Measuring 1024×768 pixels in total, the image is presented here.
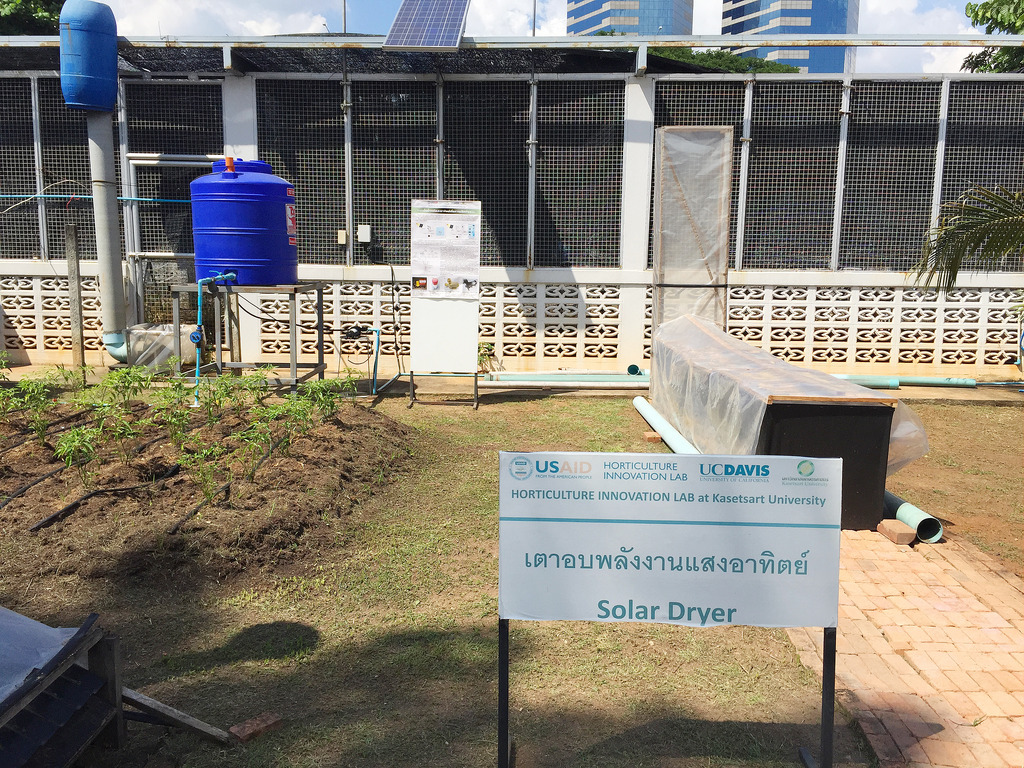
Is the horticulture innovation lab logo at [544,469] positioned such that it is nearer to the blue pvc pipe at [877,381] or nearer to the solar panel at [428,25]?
the solar panel at [428,25]

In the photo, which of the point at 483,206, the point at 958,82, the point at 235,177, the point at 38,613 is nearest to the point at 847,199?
the point at 958,82

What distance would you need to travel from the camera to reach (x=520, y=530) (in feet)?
9.37

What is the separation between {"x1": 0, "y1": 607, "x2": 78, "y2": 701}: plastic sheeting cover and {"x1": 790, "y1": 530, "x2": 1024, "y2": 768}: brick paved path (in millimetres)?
3041

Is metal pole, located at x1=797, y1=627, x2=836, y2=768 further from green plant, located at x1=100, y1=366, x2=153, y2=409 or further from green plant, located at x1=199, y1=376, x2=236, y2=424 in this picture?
green plant, located at x1=100, y1=366, x2=153, y2=409

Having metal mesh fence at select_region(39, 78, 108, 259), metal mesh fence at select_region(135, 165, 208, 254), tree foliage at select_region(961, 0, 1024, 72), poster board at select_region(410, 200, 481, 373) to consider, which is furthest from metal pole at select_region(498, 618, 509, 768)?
tree foliage at select_region(961, 0, 1024, 72)

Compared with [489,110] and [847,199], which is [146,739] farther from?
[847,199]

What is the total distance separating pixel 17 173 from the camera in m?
11.7

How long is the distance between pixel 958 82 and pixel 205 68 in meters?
10.3

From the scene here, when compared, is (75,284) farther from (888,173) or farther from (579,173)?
(888,173)

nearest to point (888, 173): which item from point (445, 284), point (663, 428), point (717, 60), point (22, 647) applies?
point (663, 428)

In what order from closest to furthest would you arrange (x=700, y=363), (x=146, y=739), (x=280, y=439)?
(x=146, y=739) < (x=280, y=439) < (x=700, y=363)

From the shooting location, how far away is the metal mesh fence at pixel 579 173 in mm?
11227

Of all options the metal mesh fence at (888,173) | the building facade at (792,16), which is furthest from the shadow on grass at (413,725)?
the building facade at (792,16)

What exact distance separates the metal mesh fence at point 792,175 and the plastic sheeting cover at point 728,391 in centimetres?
301
